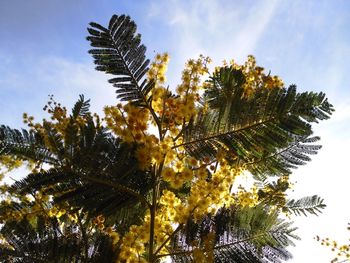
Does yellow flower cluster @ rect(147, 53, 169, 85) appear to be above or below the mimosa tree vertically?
above

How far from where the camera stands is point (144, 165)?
8.54 feet

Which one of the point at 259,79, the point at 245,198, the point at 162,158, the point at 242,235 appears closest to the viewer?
the point at 162,158

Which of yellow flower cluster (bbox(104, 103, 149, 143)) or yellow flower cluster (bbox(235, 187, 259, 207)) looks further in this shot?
yellow flower cluster (bbox(235, 187, 259, 207))

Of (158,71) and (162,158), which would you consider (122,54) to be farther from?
(162,158)

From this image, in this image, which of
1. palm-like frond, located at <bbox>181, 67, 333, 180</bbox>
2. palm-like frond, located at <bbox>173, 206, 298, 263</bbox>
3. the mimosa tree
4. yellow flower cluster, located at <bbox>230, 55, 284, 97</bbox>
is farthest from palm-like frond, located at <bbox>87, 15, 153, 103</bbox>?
yellow flower cluster, located at <bbox>230, 55, 284, 97</bbox>

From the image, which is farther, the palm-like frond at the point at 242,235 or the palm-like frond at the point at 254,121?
the palm-like frond at the point at 242,235

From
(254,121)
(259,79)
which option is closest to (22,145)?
(254,121)

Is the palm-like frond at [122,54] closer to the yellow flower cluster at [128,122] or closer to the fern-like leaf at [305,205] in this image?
the yellow flower cluster at [128,122]

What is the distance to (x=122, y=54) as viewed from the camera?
3.06 m

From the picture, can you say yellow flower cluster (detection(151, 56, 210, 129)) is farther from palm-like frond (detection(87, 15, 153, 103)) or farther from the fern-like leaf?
the fern-like leaf

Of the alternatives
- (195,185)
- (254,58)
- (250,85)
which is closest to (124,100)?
(195,185)

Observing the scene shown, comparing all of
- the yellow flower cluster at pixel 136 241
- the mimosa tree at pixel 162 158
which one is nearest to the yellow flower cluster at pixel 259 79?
the mimosa tree at pixel 162 158

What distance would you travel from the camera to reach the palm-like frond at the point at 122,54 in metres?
2.99

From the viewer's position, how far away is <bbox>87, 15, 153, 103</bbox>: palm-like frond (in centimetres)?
299
